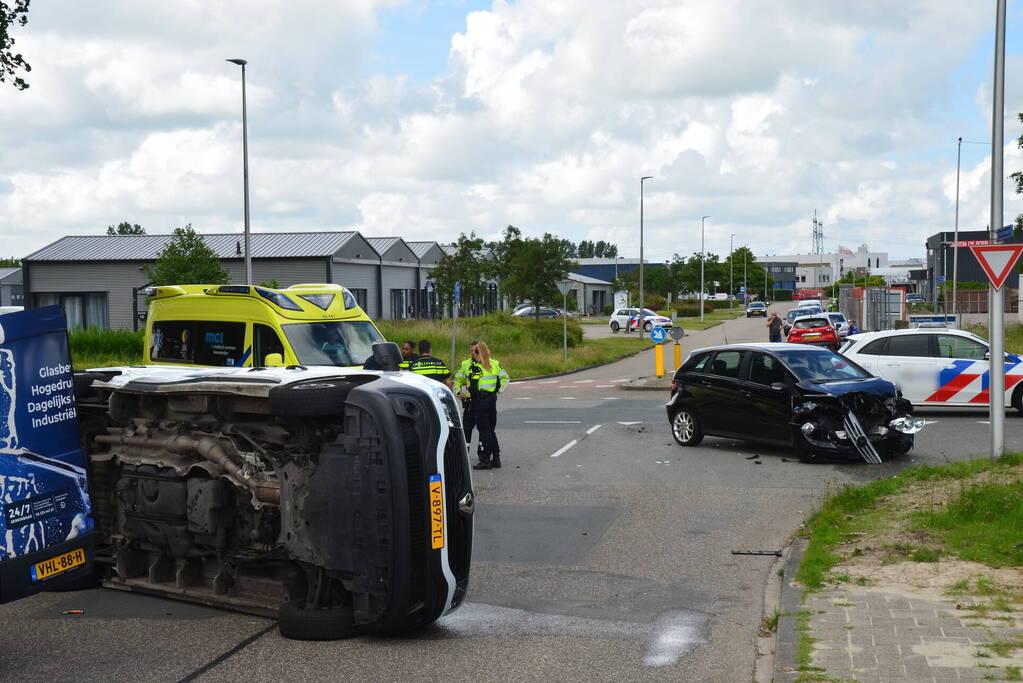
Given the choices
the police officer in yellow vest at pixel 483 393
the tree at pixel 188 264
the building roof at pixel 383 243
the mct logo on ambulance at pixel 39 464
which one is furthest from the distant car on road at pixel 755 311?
the mct logo on ambulance at pixel 39 464

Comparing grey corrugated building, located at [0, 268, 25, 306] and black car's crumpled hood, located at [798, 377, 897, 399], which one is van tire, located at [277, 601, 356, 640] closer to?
black car's crumpled hood, located at [798, 377, 897, 399]

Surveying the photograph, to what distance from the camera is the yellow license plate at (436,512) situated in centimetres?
671

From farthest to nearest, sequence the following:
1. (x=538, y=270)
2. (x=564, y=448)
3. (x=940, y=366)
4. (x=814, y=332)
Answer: (x=538, y=270), (x=814, y=332), (x=940, y=366), (x=564, y=448)

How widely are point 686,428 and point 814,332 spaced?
86.5ft

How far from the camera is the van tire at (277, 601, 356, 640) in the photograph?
686 cm

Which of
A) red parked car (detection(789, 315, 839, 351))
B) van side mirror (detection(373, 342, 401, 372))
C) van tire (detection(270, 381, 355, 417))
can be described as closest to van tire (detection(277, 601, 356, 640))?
van tire (detection(270, 381, 355, 417))

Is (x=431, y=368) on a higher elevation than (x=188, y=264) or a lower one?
lower

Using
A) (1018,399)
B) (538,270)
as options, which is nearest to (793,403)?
(1018,399)

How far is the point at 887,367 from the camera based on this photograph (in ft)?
63.9

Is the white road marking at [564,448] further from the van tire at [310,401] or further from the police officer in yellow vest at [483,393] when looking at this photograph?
the van tire at [310,401]

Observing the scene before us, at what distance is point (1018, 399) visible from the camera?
1909cm

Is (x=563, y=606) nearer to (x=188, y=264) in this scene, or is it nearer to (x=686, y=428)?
(x=686, y=428)

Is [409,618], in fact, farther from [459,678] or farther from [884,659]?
[884,659]

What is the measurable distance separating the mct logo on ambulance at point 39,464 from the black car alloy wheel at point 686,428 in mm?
10753
